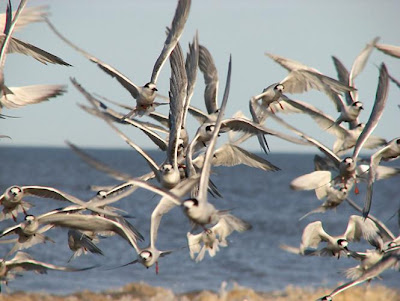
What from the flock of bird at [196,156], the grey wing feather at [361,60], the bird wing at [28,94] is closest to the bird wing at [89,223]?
the flock of bird at [196,156]

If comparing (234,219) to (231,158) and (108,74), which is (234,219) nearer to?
(231,158)

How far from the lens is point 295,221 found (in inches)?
1467

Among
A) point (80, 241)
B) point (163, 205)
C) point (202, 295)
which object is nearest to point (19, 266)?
point (80, 241)

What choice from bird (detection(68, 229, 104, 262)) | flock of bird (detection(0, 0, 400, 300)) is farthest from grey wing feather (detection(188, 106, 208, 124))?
bird (detection(68, 229, 104, 262))

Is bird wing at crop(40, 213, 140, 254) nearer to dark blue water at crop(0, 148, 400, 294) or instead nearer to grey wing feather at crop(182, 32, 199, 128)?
dark blue water at crop(0, 148, 400, 294)

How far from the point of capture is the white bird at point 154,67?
9555 millimetres

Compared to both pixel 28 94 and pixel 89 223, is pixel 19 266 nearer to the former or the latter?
pixel 89 223

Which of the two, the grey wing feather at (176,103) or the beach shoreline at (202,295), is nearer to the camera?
the grey wing feather at (176,103)

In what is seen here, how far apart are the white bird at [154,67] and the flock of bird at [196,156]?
13 mm

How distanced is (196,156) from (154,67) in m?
1.46

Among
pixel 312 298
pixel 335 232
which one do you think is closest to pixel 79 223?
pixel 312 298

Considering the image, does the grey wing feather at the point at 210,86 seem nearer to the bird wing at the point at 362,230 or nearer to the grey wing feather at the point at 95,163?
the bird wing at the point at 362,230

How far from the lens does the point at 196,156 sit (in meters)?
10.5

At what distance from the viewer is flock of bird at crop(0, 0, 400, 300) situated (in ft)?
27.5
